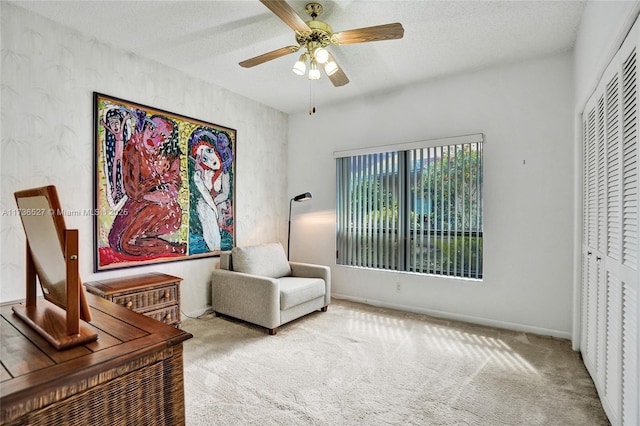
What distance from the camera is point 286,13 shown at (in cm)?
196

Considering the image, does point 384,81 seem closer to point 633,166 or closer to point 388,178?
point 388,178

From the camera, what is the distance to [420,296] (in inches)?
147

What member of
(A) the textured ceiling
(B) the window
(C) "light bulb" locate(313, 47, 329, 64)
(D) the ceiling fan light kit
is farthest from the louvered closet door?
(C) "light bulb" locate(313, 47, 329, 64)

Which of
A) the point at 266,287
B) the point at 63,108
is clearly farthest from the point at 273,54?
the point at 266,287

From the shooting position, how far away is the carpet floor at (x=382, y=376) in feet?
6.15

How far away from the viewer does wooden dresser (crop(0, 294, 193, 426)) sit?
0.81 m

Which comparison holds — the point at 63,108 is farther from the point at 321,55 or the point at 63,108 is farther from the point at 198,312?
the point at 198,312

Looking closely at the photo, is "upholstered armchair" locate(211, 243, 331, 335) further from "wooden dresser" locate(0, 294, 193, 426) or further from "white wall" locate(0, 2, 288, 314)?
"wooden dresser" locate(0, 294, 193, 426)

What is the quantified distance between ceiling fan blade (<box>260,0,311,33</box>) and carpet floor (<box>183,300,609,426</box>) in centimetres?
234

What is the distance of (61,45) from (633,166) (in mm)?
3824

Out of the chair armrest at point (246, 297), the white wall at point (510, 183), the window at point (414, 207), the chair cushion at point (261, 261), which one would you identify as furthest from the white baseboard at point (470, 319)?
the chair armrest at point (246, 297)

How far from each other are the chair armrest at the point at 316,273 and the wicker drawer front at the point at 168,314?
1.40m

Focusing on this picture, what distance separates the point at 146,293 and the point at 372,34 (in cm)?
268

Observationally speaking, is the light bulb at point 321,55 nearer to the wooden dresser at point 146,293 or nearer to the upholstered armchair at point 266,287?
the upholstered armchair at point 266,287
